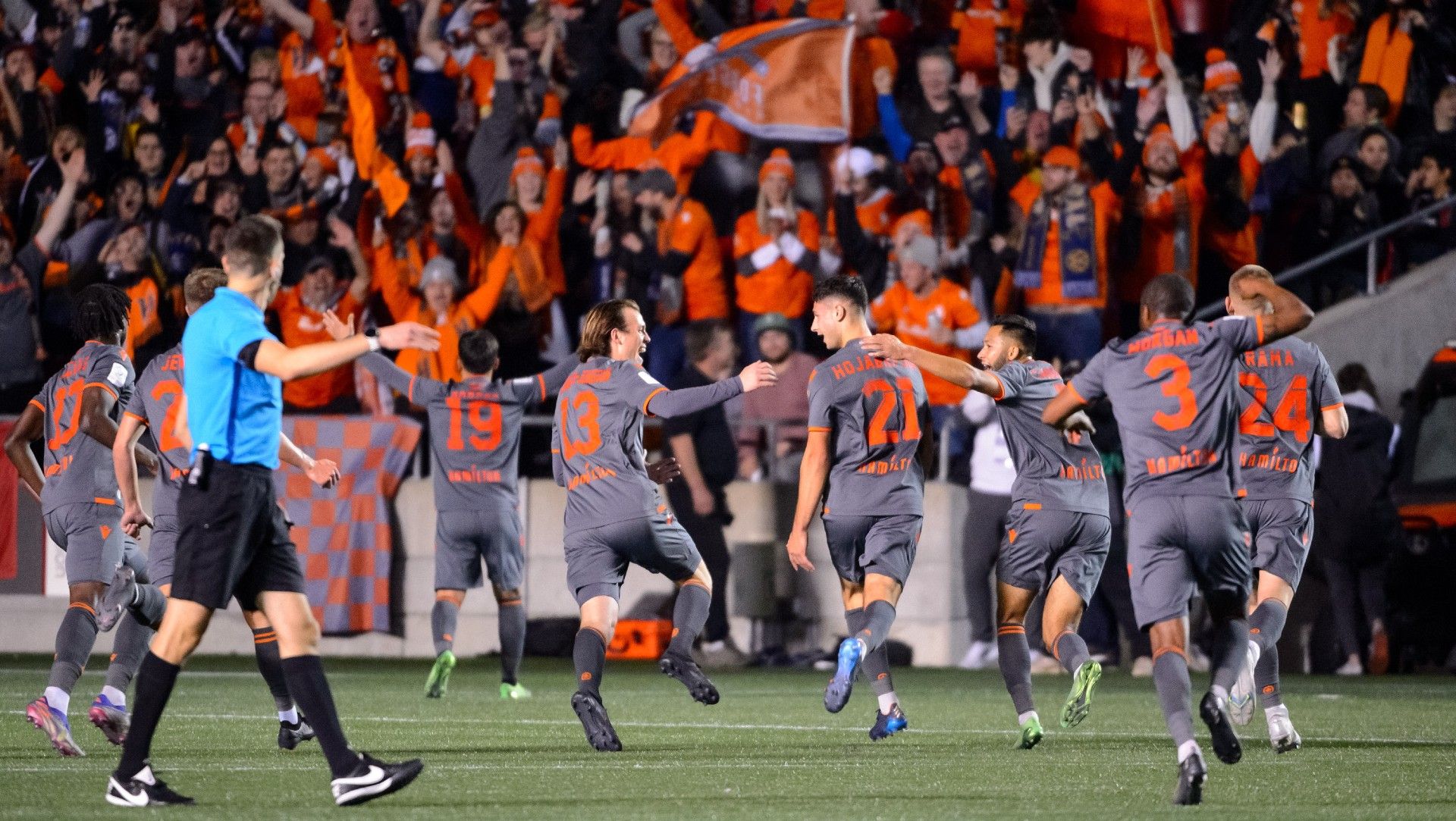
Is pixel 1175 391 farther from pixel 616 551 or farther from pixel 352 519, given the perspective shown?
pixel 352 519

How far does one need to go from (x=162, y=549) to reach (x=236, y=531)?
313cm

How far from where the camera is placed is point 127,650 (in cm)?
960

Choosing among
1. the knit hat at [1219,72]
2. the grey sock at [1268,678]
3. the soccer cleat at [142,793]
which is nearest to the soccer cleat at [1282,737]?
the grey sock at [1268,678]

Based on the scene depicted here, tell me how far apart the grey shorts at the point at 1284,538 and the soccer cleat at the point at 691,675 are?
9.02 feet

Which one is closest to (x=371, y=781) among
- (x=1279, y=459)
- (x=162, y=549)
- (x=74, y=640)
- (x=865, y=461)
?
(x=74, y=640)

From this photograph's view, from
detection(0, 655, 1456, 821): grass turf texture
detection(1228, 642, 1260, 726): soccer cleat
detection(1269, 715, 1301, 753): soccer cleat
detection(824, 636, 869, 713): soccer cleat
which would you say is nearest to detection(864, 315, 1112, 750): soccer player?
detection(0, 655, 1456, 821): grass turf texture

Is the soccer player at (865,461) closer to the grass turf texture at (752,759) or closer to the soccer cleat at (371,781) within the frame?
the grass turf texture at (752,759)

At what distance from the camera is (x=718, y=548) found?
16.6 metres

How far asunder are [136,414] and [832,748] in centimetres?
350

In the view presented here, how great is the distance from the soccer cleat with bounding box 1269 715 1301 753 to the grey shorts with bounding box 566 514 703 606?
Result: 2850 mm

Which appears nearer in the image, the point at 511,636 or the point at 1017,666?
the point at 1017,666

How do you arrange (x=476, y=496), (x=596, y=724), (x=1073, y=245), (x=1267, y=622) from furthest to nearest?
1. (x=1073, y=245)
2. (x=476, y=496)
3. (x=1267, y=622)
4. (x=596, y=724)

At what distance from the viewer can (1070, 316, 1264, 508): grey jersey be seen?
7668mm

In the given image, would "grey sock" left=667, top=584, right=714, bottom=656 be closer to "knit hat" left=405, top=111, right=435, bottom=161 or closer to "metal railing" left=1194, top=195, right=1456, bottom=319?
"metal railing" left=1194, top=195, right=1456, bottom=319
